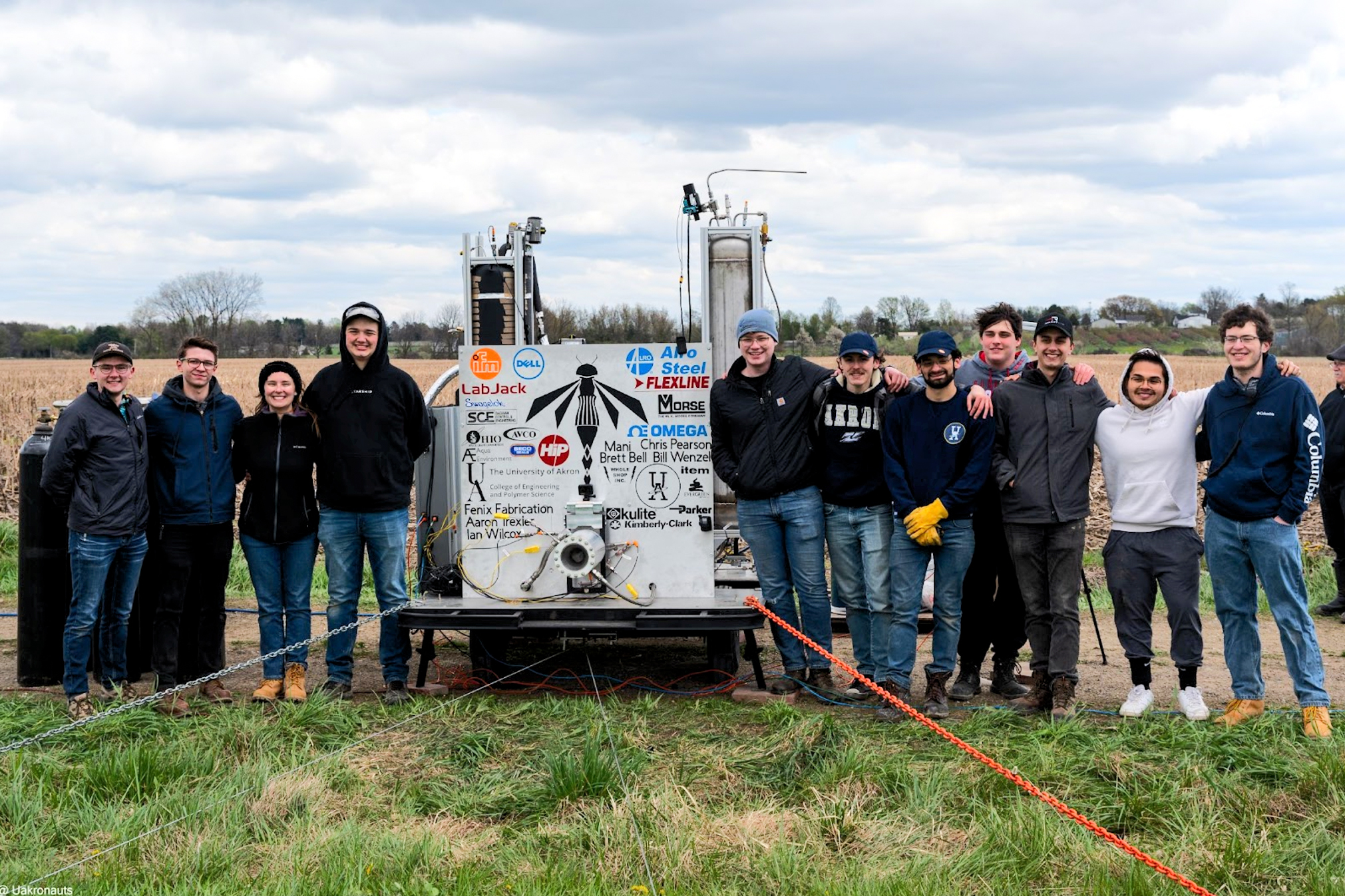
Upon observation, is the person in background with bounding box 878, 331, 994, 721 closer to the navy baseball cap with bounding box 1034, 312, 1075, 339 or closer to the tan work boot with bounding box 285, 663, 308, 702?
the navy baseball cap with bounding box 1034, 312, 1075, 339

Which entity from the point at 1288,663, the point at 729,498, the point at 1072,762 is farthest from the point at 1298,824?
the point at 729,498

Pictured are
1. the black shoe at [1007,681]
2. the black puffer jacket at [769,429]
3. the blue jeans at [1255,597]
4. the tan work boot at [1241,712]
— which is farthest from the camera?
Answer: the black shoe at [1007,681]

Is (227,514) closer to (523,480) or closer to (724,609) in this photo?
(523,480)

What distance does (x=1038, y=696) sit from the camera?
717 cm

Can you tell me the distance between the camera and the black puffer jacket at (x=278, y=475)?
7.44m

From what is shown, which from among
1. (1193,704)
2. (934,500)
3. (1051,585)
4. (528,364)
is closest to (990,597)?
(1051,585)

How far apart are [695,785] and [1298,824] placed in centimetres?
264

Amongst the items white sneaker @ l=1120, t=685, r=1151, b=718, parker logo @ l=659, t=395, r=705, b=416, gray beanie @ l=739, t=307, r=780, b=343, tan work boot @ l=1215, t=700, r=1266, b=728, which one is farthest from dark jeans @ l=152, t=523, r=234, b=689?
tan work boot @ l=1215, t=700, r=1266, b=728

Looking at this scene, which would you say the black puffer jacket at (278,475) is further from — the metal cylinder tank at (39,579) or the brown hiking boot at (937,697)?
the brown hiking boot at (937,697)

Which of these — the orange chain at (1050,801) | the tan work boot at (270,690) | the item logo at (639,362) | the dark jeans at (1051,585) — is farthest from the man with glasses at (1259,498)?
the tan work boot at (270,690)

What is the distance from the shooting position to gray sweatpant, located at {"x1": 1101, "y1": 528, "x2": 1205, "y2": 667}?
6.77m

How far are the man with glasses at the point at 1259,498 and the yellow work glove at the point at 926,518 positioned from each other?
142cm

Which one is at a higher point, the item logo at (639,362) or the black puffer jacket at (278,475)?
the item logo at (639,362)

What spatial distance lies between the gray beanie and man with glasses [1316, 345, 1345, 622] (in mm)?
5427
